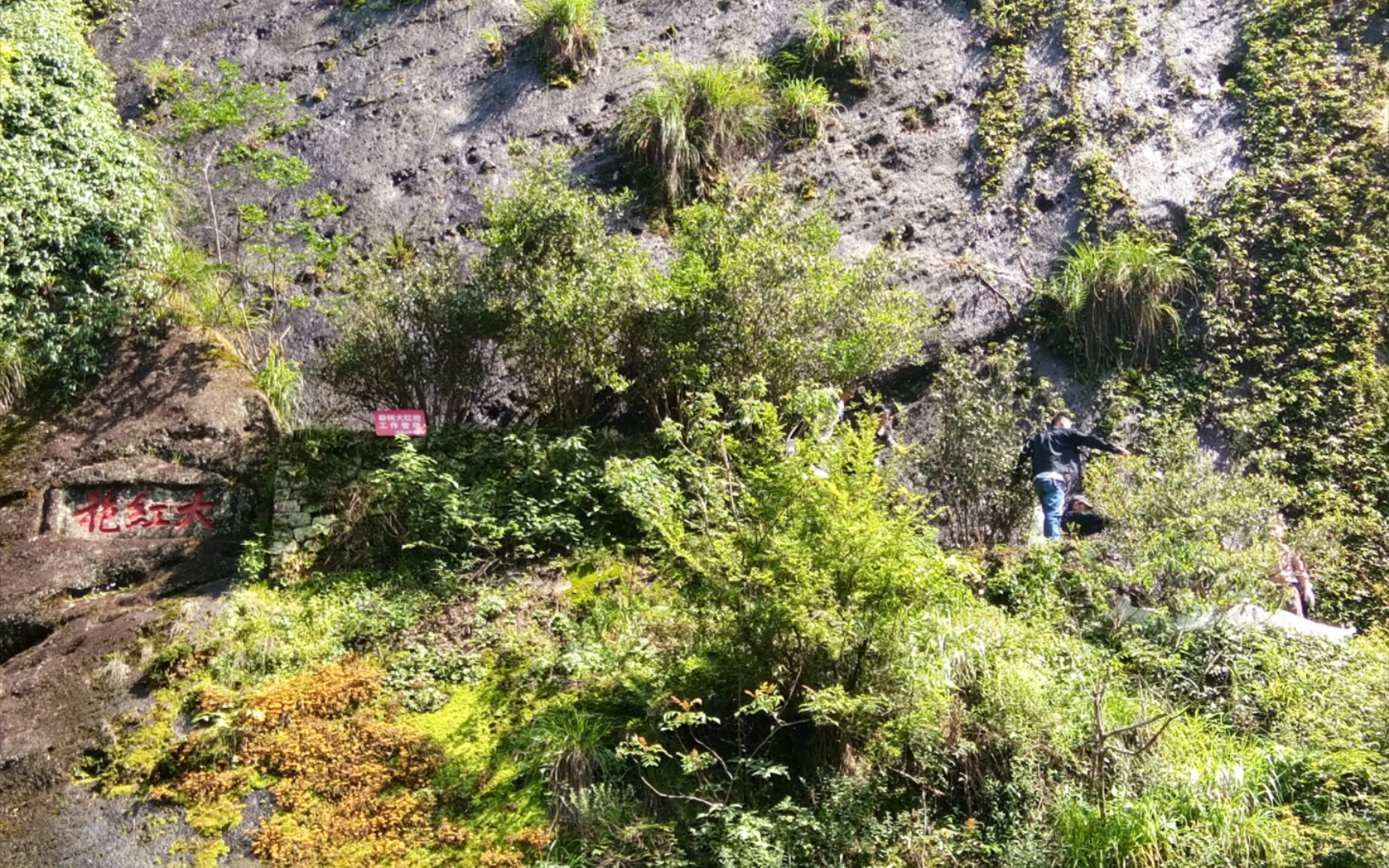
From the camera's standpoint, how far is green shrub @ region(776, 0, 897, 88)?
14.1 metres

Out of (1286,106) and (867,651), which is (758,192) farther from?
(1286,106)

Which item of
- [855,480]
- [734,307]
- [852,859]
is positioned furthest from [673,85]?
[852,859]

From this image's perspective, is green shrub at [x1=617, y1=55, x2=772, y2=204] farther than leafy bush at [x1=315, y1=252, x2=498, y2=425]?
Yes

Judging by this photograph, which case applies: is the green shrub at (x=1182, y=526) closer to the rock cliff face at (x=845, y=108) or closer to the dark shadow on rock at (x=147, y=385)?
the rock cliff face at (x=845, y=108)

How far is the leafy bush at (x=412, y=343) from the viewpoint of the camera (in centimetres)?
1006

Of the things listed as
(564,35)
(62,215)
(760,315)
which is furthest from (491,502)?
(564,35)

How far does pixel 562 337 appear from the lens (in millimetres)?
9695

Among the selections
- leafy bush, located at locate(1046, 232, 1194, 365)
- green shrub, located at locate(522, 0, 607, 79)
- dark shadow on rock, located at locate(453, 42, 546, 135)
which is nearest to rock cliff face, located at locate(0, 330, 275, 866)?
dark shadow on rock, located at locate(453, 42, 546, 135)

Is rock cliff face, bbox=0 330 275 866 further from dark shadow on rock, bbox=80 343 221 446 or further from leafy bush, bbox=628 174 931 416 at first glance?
leafy bush, bbox=628 174 931 416

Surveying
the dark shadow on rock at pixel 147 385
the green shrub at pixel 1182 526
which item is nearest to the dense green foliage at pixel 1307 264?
the green shrub at pixel 1182 526

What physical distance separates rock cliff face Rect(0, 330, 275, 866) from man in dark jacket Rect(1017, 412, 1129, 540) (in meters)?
6.79

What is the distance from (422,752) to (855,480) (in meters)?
3.18

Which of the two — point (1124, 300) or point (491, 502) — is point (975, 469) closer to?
point (1124, 300)

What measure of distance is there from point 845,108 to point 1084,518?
6919 millimetres
